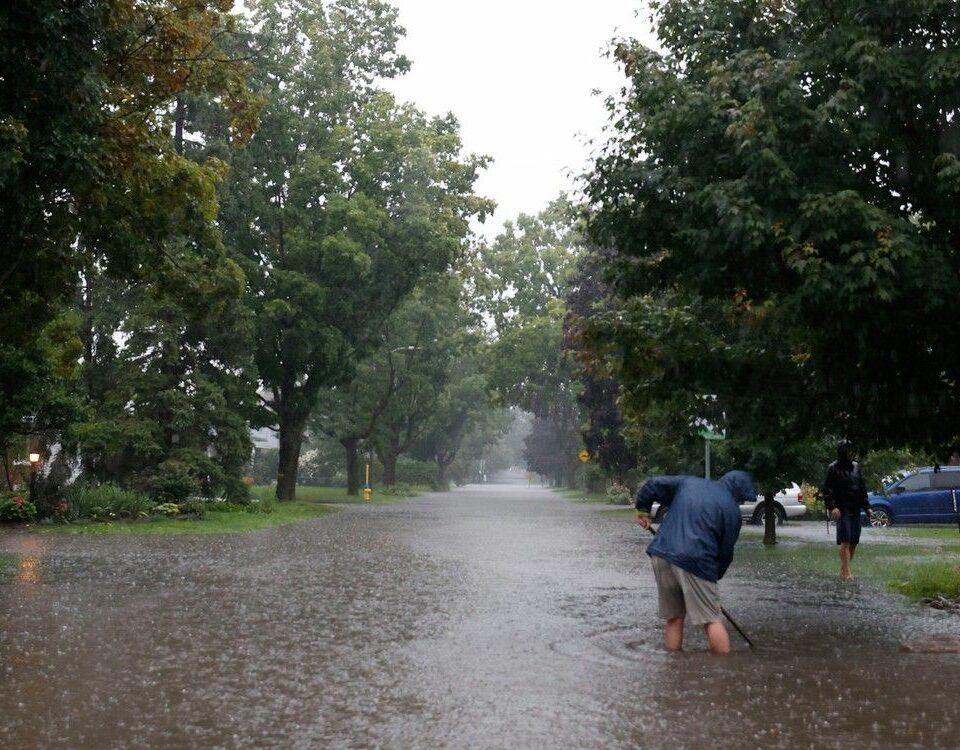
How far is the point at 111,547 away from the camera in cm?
2059

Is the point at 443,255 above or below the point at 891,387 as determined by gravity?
above

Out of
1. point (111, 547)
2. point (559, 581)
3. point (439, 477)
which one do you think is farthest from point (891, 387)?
point (439, 477)

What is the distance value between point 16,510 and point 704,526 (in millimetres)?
20293

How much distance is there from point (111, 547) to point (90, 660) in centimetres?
1233

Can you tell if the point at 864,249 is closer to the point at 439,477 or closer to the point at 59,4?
the point at 59,4

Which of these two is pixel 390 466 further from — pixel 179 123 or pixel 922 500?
pixel 922 500

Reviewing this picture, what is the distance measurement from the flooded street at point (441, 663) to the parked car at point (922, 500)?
17583 millimetres

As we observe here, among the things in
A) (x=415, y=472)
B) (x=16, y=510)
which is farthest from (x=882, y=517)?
(x=415, y=472)

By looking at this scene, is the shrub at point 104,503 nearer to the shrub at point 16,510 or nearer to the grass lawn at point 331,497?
the shrub at point 16,510

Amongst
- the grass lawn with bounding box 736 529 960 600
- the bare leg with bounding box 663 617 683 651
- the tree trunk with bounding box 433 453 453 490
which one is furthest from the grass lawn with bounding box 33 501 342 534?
the tree trunk with bounding box 433 453 453 490

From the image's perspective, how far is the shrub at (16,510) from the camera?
85.1 feet

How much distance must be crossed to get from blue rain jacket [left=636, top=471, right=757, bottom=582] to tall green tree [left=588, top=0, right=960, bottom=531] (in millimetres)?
1583

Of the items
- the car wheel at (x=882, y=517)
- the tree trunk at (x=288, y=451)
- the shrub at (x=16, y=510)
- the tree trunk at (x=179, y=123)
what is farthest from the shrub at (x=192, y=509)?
the car wheel at (x=882, y=517)

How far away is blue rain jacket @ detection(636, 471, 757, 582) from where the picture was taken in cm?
930
